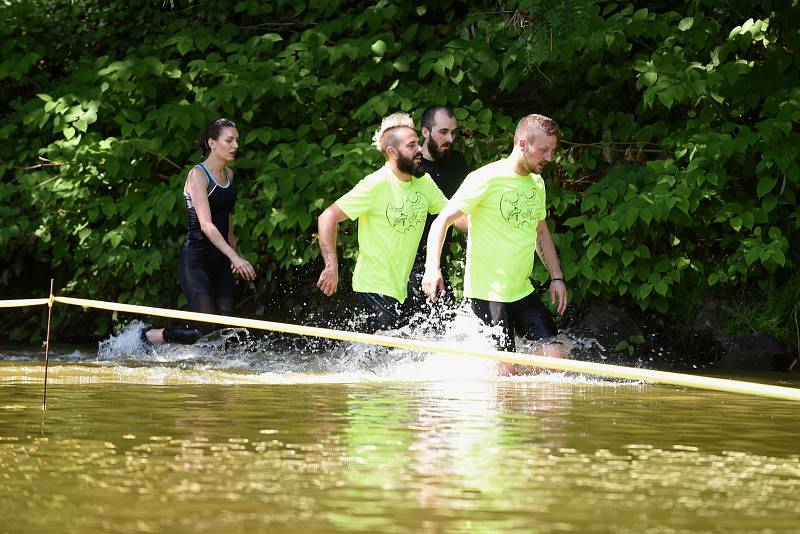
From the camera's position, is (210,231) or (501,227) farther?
(210,231)

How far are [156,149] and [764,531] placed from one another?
9945 millimetres

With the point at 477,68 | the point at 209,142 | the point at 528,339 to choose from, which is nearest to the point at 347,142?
the point at 477,68

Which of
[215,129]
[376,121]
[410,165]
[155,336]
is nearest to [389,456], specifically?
[410,165]

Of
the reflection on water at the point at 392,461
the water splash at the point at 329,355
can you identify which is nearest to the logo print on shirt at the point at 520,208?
the water splash at the point at 329,355

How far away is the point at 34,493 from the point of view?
475cm

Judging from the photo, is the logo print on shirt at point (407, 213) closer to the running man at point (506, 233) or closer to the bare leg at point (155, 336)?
the running man at point (506, 233)

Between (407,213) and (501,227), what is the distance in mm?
828

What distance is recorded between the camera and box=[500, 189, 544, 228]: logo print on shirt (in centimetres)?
892

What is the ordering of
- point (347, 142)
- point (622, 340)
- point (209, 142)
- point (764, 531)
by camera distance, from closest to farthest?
point (764, 531), point (209, 142), point (622, 340), point (347, 142)

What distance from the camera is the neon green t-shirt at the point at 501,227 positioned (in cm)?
892

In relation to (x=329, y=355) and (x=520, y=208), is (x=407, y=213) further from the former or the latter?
(x=329, y=355)

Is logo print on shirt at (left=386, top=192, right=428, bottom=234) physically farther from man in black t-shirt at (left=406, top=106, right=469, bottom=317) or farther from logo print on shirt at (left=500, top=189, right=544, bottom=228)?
logo print on shirt at (left=500, top=189, right=544, bottom=228)

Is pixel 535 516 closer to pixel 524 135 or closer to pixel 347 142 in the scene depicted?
pixel 524 135

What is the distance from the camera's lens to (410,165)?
31.3ft
